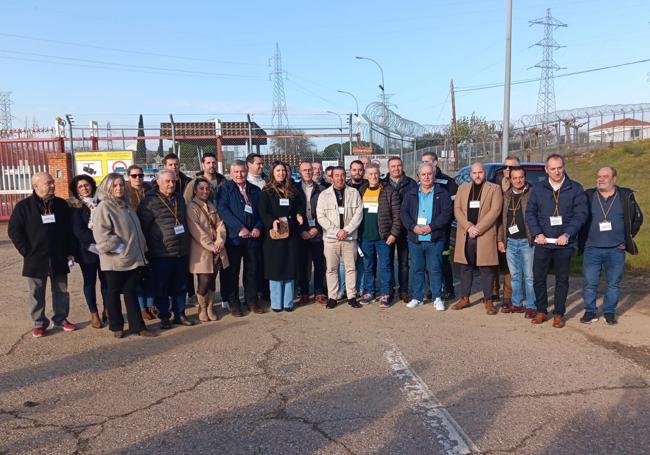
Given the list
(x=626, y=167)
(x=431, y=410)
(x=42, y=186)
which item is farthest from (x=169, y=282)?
(x=626, y=167)

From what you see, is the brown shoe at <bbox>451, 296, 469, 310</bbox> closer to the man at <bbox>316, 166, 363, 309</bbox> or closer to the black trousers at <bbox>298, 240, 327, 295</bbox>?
the man at <bbox>316, 166, 363, 309</bbox>

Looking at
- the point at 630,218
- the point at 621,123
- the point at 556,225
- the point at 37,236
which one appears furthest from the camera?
the point at 621,123

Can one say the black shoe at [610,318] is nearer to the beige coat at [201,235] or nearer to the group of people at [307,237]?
the group of people at [307,237]

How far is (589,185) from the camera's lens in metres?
18.5

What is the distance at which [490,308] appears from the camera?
6.59 metres

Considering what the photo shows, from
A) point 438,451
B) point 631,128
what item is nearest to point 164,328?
point 438,451

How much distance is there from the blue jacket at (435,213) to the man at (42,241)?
4194 millimetres

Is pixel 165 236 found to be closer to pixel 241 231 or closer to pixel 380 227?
pixel 241 231

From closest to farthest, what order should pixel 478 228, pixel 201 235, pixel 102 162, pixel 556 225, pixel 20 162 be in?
pixel 556 225 → pixel 201 235 → pixel 478 228 → pixel 102 162 → pixel 20 162

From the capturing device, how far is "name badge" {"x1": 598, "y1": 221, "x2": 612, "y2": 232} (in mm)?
5848

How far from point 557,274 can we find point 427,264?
64.3 inches

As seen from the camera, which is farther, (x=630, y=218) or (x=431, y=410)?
(x=630, y=218)

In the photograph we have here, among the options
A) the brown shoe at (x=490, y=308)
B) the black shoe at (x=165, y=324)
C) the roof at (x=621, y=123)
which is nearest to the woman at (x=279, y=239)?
the black shoe at (x=165, y=324)

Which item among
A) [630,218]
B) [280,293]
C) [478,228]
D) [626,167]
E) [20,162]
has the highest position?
[20,162]
